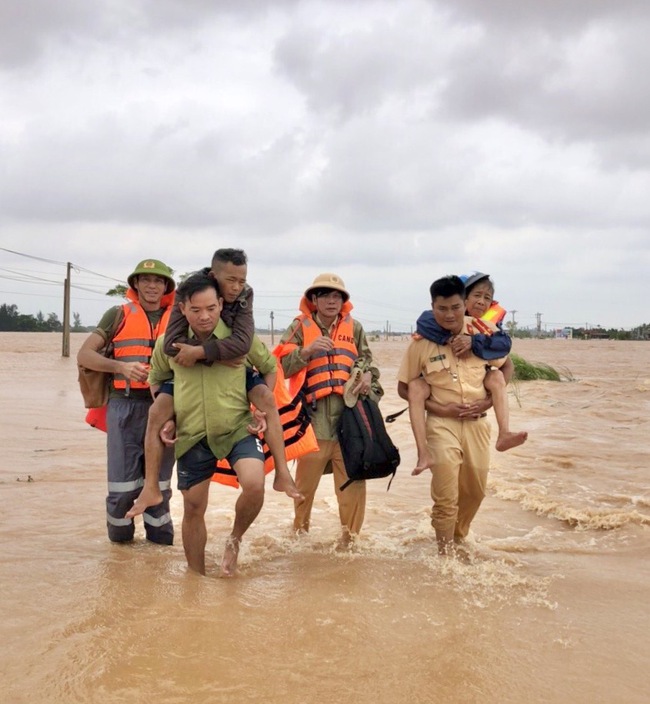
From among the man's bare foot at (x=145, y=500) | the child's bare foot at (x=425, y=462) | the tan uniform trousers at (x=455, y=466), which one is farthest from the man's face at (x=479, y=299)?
the man's bare foot at (x=145, y=500)

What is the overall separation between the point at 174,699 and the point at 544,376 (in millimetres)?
18655

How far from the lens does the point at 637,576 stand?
15.5ft

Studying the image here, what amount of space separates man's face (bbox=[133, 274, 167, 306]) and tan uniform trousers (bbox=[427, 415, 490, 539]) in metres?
2.06

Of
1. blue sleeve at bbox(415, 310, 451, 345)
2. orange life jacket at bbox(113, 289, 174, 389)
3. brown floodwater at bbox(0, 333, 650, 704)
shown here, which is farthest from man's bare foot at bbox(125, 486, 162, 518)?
blue sleeve at bbox(415, 310, 451, 345)

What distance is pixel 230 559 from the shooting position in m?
4.48

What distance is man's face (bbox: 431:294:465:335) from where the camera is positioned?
494cm

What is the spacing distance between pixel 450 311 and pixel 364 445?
3.53ft

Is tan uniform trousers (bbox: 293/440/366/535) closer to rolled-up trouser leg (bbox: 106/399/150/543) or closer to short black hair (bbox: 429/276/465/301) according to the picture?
rolled-up trouser leg (bbox: 106/399/150/543)

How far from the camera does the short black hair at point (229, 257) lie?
4398mm

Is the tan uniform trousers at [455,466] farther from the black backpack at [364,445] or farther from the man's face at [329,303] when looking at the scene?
the man's face at [329,303]

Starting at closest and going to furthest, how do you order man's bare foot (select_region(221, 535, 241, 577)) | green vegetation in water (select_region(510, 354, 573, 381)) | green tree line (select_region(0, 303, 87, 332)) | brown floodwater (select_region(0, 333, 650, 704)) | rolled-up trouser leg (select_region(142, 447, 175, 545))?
brown floodwater (select_region(0, 333, 650, 704)), man's bare foot (select_region(221, 535, 241, 577)), rolled-up trouser leg (select_region(142, 447, 175, 545)), green vegetation in water (select_region(510, 354, 573, 381)), green tree line (select_region(0, 303, 87, 332))

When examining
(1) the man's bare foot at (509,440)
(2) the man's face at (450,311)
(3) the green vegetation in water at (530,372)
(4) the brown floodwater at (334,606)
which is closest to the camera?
(4) the brown floodwater at (334,606)

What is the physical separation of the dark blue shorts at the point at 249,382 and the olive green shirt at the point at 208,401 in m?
0.04

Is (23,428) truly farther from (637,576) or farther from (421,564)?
(637,576)
